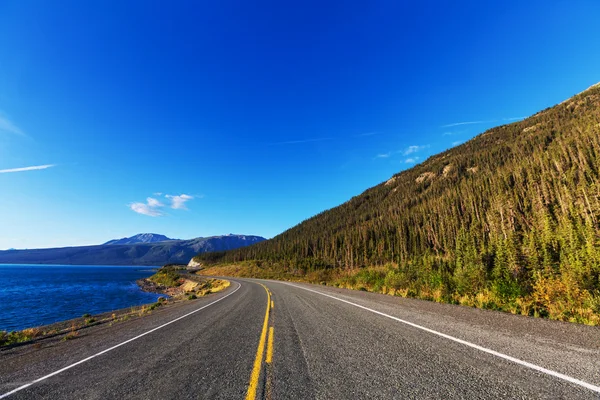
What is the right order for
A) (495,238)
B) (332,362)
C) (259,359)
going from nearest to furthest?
1. (332,362)
2. (259,359)
3. (495,238)

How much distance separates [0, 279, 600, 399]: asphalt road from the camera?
12.2 feet

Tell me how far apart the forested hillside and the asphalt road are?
3.86 metres

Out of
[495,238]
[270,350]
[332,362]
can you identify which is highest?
[495,238]

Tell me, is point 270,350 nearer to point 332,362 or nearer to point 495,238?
point 332,362

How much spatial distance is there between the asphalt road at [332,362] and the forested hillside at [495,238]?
152 inches

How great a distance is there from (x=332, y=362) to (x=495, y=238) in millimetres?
22187

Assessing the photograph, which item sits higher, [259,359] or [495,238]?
[495,238]

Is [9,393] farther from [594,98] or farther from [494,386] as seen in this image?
[594,98]

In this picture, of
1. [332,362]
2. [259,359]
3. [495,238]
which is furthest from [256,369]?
[495,238]

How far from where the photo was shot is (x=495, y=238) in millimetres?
20828

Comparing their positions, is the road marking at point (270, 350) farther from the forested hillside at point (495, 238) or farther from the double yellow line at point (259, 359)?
the forested hillside at point (495, 238)

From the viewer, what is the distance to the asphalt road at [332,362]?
371 centimetres

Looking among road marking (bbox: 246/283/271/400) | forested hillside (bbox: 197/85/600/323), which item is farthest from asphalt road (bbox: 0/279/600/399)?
forested hillside (bbox: 197/85/600/323)

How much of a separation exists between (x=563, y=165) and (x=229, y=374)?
62.3m
